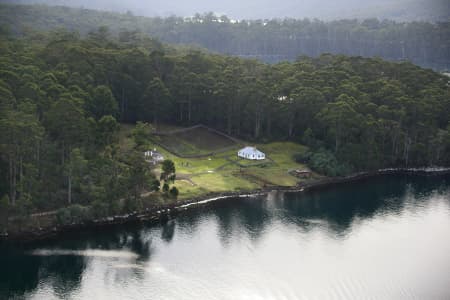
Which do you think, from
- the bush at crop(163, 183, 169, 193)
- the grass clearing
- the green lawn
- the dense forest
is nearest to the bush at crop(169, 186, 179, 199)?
the bush at crop(163, 183, 169, 193)

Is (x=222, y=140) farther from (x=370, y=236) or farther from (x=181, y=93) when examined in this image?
(x=370, y=236)

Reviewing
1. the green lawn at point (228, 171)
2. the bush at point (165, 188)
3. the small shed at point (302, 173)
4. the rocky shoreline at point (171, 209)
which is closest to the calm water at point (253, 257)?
the rocky shoreline at point (171, 209)

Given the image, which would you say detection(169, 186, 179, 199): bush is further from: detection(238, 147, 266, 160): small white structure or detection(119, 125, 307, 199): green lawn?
detection(238, 147, 266, 160): small white structure

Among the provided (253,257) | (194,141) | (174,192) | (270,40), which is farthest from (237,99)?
(270,40)

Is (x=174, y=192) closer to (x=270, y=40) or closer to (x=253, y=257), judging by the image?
(x=253, y=257)

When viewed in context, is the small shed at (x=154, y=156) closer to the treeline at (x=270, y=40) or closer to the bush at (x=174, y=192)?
the bush at (x=174, y=192)
